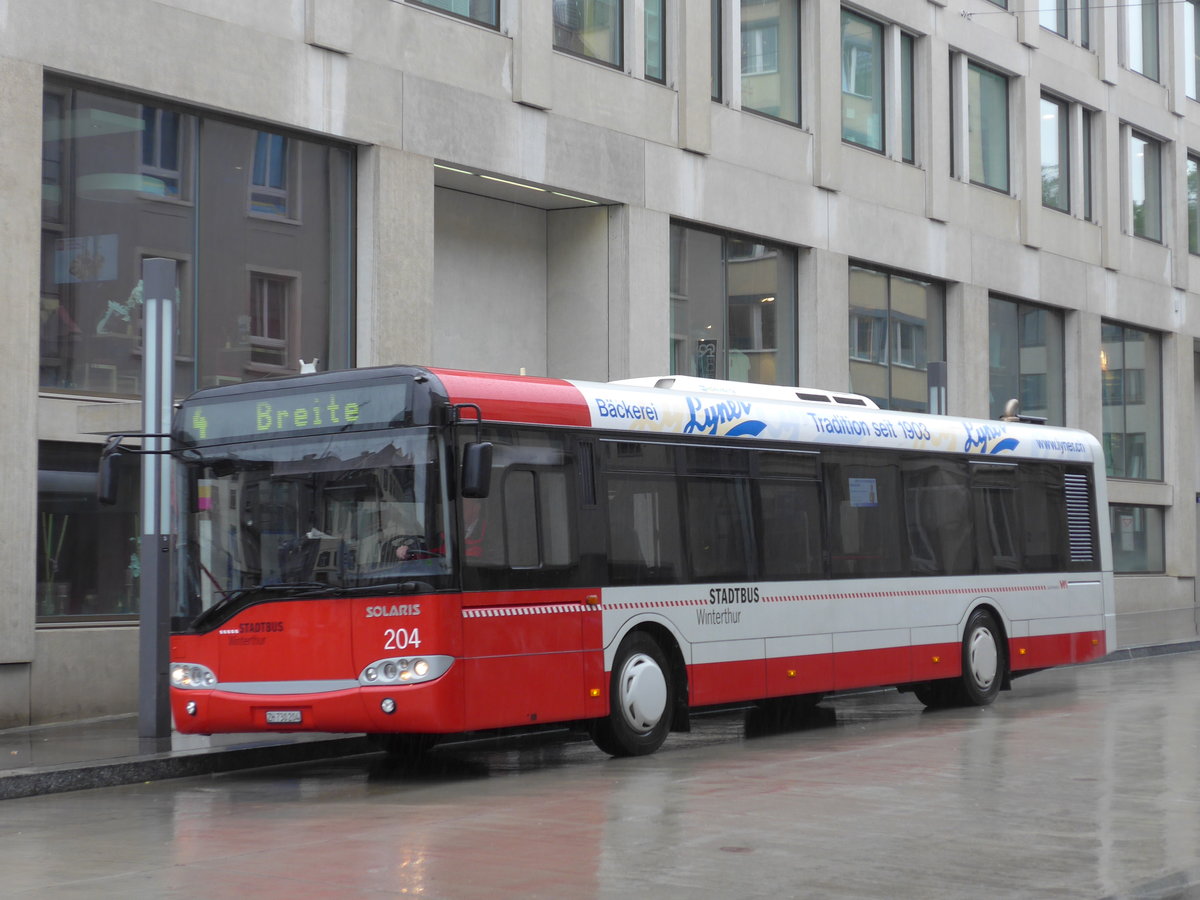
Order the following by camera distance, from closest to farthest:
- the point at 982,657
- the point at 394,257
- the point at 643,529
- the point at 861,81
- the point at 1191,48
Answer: the point at 643,529 < the point at 982,657 < the point at 394,257 < the point at 861,81 < the point at 1191,48

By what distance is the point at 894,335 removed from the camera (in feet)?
97.2

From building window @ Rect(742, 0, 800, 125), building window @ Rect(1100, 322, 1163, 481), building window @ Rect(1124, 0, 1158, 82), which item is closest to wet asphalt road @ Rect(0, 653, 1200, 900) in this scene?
building window @ Rect(742, 0, 800, 125)

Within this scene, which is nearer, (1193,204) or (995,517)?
(995,517)

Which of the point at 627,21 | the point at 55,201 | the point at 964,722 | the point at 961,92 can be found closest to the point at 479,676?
the point at 964,722

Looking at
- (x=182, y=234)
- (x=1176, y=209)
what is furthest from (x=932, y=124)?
(x=182, y=234)

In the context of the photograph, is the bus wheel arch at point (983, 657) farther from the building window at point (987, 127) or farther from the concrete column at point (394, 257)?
the building window at point (987, 127)

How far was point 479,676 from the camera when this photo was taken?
11.9 m

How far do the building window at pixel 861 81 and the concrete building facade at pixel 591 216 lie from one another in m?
0.07

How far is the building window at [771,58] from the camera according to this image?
26391 millimetres

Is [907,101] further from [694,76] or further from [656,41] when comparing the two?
[656,41]

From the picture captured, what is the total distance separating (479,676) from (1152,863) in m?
5.02

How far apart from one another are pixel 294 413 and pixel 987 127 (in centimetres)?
2318

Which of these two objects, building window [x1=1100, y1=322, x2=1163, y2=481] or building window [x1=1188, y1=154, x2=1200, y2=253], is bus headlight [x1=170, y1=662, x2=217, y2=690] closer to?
building window [x1=1100, y1=322, x2=1163, y2=481]

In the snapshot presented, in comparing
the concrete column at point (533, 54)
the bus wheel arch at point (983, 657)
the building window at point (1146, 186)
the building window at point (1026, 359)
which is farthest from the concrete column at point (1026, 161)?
the bus wheel arch at point (983, 657)
